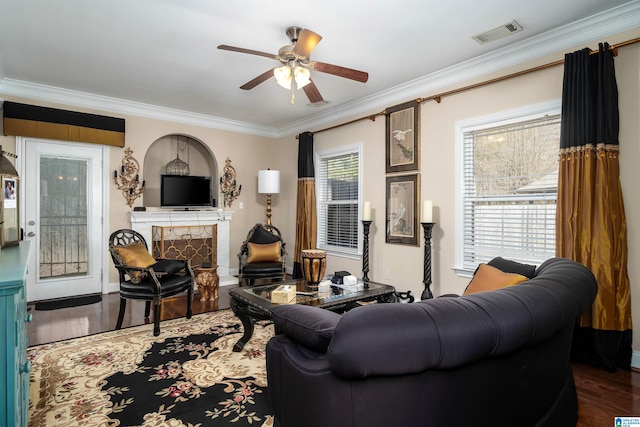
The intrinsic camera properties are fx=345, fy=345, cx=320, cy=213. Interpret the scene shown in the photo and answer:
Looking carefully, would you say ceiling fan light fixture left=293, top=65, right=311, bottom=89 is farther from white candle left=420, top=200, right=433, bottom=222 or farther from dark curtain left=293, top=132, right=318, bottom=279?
dark curtain left=293, top=132, right=318, bottom=279

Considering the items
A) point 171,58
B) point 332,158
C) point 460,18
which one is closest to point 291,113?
point 332,158

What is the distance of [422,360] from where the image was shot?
1.01m

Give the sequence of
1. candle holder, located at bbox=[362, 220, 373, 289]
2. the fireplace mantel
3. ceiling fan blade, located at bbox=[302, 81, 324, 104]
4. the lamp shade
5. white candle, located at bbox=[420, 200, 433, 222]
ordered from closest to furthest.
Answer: ceiling fan blade, located at bbox=[302, 81, 324, 104], white candle, located at bbox=[420, 200, 433, 222], candle holder, located at bbox=[362, 220, 373, 289], the fireplace mantel, the lamp shade

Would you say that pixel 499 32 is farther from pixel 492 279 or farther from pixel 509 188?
pixel 492 279

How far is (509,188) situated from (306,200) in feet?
9.86

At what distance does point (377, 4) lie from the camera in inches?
100

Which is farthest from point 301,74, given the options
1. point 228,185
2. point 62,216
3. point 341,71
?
point 62,216

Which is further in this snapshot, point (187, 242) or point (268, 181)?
point (268, 181)

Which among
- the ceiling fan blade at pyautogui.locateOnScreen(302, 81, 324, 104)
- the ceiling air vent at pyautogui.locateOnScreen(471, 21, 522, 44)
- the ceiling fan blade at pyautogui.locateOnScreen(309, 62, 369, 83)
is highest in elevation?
the ceiling air vent at pyautogui.locateOnScreen(471, 21, 522, 44)

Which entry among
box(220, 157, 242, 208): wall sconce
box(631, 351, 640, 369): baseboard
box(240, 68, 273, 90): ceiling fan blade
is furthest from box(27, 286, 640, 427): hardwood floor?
box(240, 68, 273, 90): ceiling fan blade

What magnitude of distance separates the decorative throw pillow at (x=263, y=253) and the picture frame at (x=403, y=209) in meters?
1.57

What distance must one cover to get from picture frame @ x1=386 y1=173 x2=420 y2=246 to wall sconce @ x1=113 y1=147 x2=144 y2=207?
3.59 meters

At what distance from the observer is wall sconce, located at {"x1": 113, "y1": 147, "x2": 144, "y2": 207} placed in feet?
16.1

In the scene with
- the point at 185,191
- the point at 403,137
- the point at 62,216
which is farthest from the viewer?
the point at 185,191
